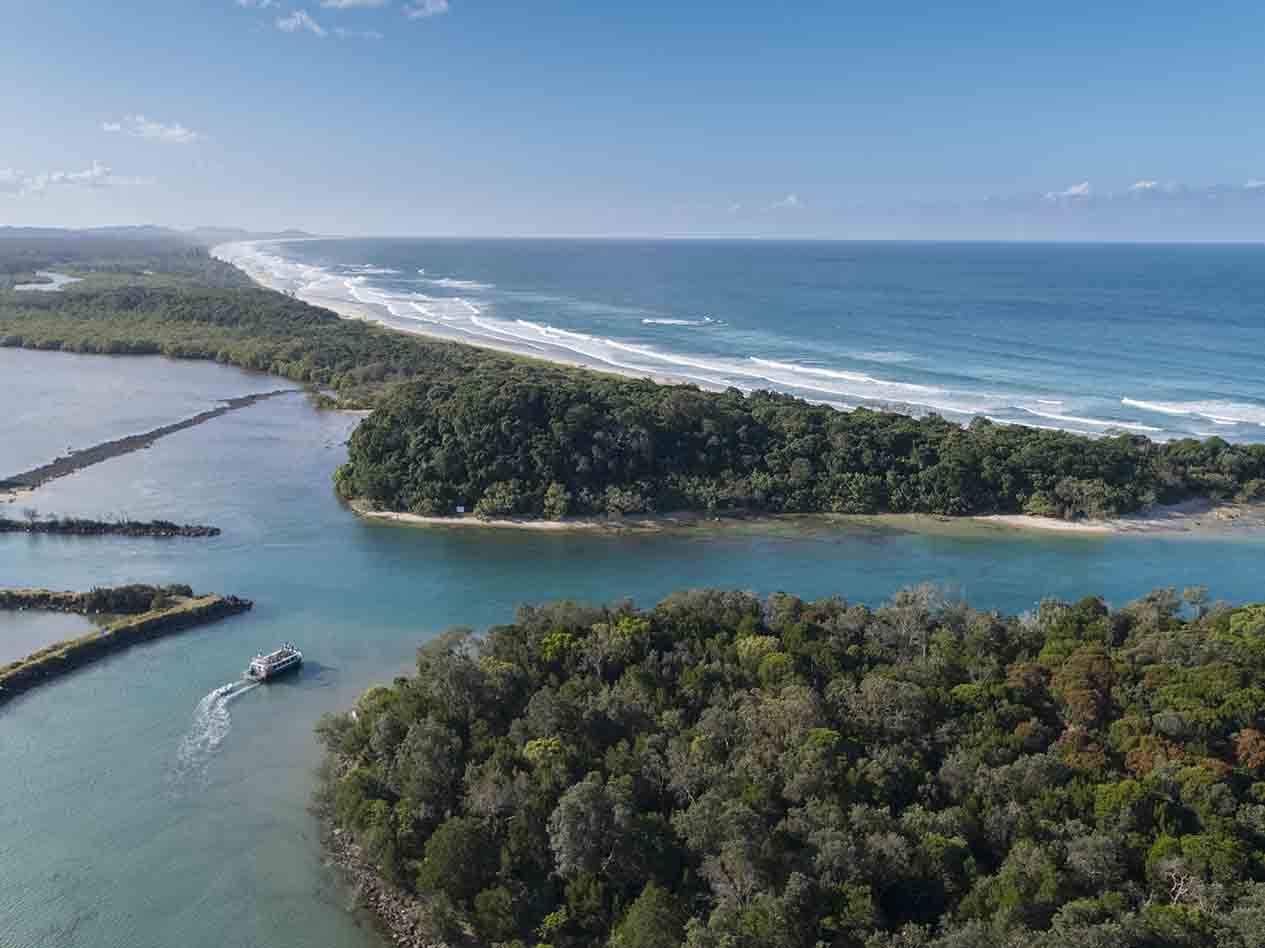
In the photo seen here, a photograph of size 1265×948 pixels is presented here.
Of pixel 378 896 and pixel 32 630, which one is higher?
pixel 32 630

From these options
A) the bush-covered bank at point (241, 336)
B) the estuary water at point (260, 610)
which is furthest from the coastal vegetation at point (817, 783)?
the bush-covered bank at point (241, 336)

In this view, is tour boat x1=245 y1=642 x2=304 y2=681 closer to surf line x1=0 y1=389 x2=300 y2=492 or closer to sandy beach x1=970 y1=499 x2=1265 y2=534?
surf line x1=0 y1=389 x2=300 y2=492

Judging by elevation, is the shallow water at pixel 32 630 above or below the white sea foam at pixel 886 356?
below

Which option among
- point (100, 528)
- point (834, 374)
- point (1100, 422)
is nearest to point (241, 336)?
point (100, 528)

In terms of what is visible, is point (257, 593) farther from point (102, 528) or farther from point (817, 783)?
point (817, 783)

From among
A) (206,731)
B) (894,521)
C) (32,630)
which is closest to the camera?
(206,731)

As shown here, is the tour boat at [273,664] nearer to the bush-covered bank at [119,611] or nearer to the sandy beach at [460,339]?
the bush-covered bank at [119,611]
